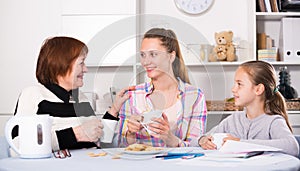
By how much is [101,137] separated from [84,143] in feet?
0.56

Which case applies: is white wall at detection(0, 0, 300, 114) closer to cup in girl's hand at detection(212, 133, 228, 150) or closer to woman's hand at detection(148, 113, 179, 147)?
cup in girl's hand at detection(212, 133, 228, 150)

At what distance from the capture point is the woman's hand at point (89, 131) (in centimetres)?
146

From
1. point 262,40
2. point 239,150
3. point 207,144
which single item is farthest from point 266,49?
point 239,150

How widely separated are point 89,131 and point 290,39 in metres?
1.96

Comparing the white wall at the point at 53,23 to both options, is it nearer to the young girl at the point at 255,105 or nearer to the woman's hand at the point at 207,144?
the young girl at the point at 255,105

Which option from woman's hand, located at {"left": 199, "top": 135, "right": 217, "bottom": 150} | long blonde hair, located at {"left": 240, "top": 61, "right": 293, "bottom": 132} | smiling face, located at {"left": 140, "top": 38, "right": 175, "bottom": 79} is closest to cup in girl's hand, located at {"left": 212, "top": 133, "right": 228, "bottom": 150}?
woman's hand, located at {"left": 199, "top": 135, "right": 217, "bottom": 150}

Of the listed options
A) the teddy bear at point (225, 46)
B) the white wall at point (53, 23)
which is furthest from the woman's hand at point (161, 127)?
the teddy bear at point (225, 46)

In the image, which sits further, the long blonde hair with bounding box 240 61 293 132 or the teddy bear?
the teddy bear

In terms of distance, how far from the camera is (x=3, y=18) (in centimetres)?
315

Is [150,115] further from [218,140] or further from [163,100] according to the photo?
[218,140]

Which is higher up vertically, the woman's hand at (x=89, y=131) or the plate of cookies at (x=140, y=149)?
the woman's hand at (x=89, y=131)

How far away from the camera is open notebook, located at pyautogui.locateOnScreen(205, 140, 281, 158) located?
1451mm

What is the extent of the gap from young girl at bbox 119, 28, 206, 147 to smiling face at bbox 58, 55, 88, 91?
19 centimetres

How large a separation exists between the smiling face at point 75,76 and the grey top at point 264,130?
0.50 metres
